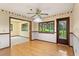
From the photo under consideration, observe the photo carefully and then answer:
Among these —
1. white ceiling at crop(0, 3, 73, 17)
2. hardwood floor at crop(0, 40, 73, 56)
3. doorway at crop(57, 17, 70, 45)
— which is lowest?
hardwood floor at crop(0, 40, 73, 56)

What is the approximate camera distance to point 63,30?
5.33m

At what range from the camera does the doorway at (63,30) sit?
5059mm

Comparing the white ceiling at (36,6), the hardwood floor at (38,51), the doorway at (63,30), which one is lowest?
the hardwood floor at (38,51)

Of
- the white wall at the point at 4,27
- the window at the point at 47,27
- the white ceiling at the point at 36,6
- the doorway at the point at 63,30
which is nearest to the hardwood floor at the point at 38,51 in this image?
the white wall at the point at 4,27

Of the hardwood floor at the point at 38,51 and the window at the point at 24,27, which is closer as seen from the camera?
the hardwood floor at the point at 38,51

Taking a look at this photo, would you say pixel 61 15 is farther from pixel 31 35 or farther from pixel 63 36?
pixel 31 35

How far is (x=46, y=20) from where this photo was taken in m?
6.46

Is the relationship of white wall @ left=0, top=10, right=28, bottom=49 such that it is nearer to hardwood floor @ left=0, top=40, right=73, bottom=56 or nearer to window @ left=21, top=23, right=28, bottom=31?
hardwood floor @ left=0, top=40, right=73, bottom=56

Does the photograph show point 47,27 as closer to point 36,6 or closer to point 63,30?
point 63,30

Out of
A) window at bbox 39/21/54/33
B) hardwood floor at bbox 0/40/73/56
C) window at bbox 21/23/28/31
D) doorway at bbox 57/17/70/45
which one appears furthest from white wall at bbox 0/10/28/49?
window at bbox 21/23/28/31

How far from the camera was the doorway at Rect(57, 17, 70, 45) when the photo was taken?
16.6ft

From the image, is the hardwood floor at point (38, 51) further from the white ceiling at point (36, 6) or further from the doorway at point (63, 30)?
the white ceiling at point (36, 6)

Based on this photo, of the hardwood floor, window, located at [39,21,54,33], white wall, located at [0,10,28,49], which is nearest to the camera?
the hardwood floor

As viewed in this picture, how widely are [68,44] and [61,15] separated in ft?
5.52
